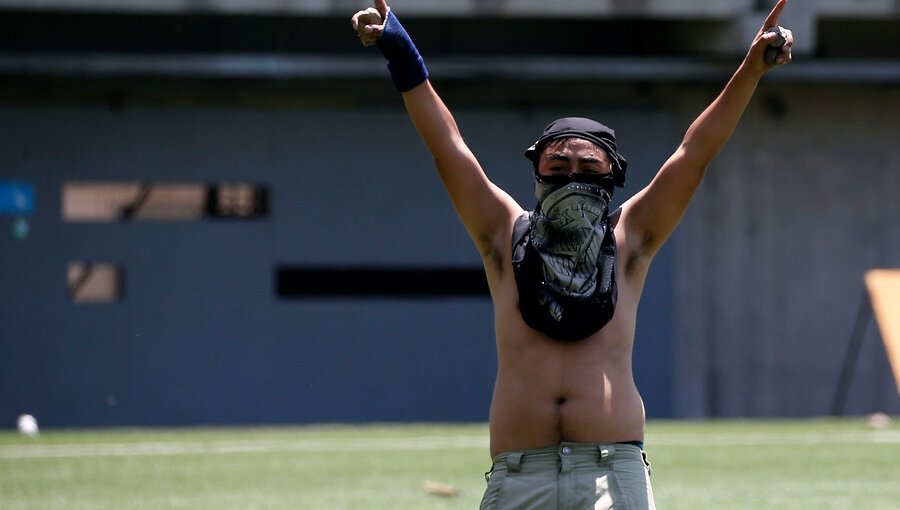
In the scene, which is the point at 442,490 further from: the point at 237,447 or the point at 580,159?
the point at 580,159

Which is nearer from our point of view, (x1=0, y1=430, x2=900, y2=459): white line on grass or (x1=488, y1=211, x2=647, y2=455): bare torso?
(x1=488, y1=211, x2=647, y2=455): bare torso

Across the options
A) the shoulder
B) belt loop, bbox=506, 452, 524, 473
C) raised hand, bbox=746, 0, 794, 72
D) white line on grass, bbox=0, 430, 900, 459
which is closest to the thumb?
the shoulder

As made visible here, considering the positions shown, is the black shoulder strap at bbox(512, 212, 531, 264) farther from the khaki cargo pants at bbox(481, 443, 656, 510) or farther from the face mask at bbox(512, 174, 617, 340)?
the khaki cargo pants at bbox(481, 443, 656, 510)

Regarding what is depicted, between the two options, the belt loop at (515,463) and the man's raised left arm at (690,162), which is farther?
the man's raised left arm at (690,162)

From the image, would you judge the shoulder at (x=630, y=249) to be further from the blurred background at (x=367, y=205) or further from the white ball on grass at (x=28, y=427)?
the blurred background at (x=367, y=205)

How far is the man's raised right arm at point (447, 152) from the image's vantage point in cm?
485

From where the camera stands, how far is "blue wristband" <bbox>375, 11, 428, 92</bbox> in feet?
15.9

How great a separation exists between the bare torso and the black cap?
389 millimetres

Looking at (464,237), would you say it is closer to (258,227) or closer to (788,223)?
(258,227)

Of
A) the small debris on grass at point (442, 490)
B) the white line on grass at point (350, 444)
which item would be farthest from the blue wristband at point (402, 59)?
the white line on grass at point (350, 444)

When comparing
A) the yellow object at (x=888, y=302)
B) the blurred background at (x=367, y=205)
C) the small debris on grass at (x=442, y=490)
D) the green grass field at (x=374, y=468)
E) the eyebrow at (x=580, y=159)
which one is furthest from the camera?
the blurred background at (x=367, y=205)

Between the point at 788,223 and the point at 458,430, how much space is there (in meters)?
6.31

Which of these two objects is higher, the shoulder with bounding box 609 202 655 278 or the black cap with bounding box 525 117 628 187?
the black cap with bounding box 525 117 628 187

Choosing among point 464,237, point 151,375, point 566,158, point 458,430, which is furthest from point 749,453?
point 566,158
